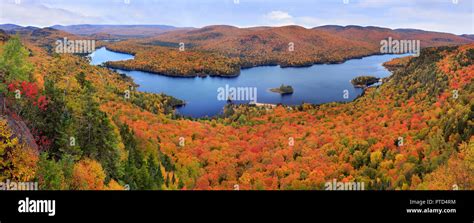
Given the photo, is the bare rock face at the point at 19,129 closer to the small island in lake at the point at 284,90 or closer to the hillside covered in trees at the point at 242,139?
the hillside covered in trees at the point at 242,139

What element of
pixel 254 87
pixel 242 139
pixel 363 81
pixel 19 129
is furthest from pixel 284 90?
pixel 19 129

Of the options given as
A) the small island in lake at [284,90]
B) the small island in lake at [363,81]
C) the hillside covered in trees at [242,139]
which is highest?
the small island in lake at [363,81]

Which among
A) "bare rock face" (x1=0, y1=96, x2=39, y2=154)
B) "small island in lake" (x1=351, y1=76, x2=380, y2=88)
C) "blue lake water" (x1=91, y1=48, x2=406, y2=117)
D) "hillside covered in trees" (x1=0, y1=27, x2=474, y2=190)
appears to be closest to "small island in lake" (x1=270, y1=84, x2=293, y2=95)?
"blue lake water" (x1=91, y1=48, x2=406, y2=117)

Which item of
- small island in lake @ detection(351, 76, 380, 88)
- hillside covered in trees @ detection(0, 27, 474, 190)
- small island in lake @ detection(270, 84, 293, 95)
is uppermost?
small island in lake @ detection(351, 76, 380, 88)

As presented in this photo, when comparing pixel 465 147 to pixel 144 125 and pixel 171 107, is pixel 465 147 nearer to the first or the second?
pixel 144 125

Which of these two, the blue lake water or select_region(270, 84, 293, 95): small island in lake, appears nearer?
the blue lake water

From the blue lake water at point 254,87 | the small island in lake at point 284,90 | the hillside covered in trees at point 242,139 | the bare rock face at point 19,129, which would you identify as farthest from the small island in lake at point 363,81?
the bare rock face at point 19,129

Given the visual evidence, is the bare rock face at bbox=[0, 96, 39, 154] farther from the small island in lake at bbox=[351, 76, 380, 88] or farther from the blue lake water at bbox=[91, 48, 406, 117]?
the small island in lake at bbox=[351, 76, 380, 88]

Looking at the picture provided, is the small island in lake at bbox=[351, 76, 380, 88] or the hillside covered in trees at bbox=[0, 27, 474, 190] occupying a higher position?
the small island in lake at bbox=[351, 76, 380, 88]
